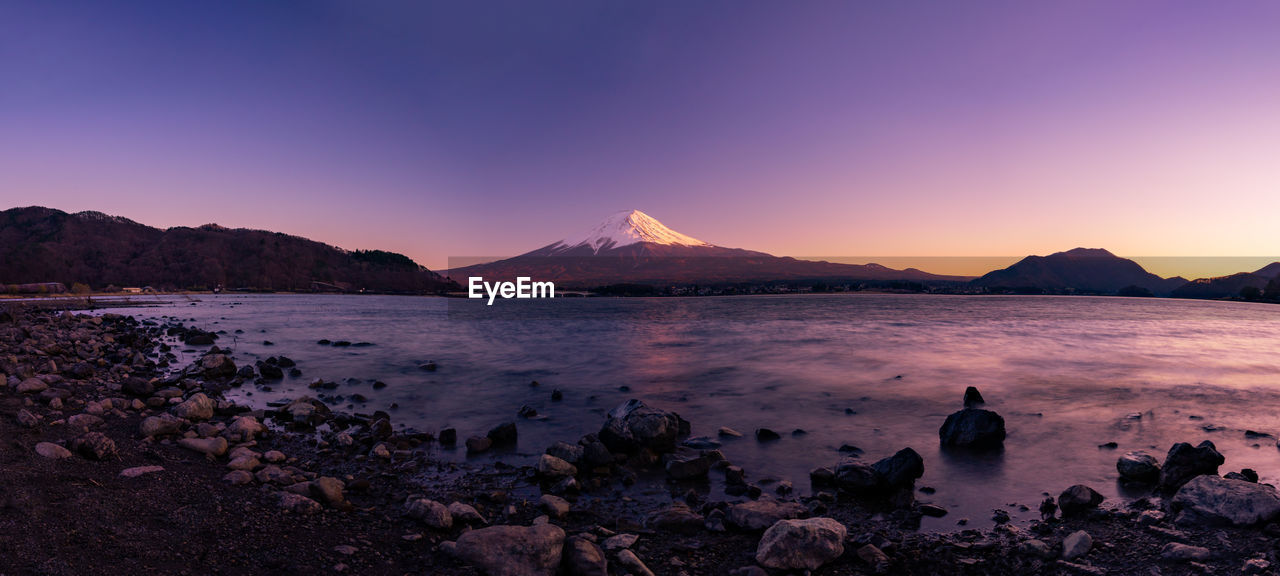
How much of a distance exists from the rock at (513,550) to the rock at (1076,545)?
6250 mm

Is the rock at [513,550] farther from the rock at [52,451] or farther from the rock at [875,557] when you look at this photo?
the rock at [52,451]

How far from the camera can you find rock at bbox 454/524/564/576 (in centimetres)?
586

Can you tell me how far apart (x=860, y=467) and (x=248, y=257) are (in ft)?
628

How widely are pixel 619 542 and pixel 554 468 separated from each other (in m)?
3.07

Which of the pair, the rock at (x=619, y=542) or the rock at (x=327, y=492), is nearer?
the rock at (x=619, y=542)

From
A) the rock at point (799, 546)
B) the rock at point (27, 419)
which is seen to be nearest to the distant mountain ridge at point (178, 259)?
the rock at point (27, 419)

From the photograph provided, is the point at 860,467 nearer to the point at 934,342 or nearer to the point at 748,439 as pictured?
the point at 748,439

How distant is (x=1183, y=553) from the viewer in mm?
6316

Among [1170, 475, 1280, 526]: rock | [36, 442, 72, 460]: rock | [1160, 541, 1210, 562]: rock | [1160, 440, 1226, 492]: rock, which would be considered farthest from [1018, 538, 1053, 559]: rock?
[36, 442, 72, 460]: rock

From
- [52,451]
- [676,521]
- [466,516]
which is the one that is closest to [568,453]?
[466,516]

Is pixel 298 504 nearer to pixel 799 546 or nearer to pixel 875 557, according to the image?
pixel 799 546

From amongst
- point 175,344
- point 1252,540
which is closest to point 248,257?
point 175,344

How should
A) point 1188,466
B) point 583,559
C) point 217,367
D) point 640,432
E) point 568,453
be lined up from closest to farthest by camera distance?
point 583,559 < point 1188,466 < point 568,453 < point 640,432 < point 217,367

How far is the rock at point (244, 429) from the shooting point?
34.9ft
